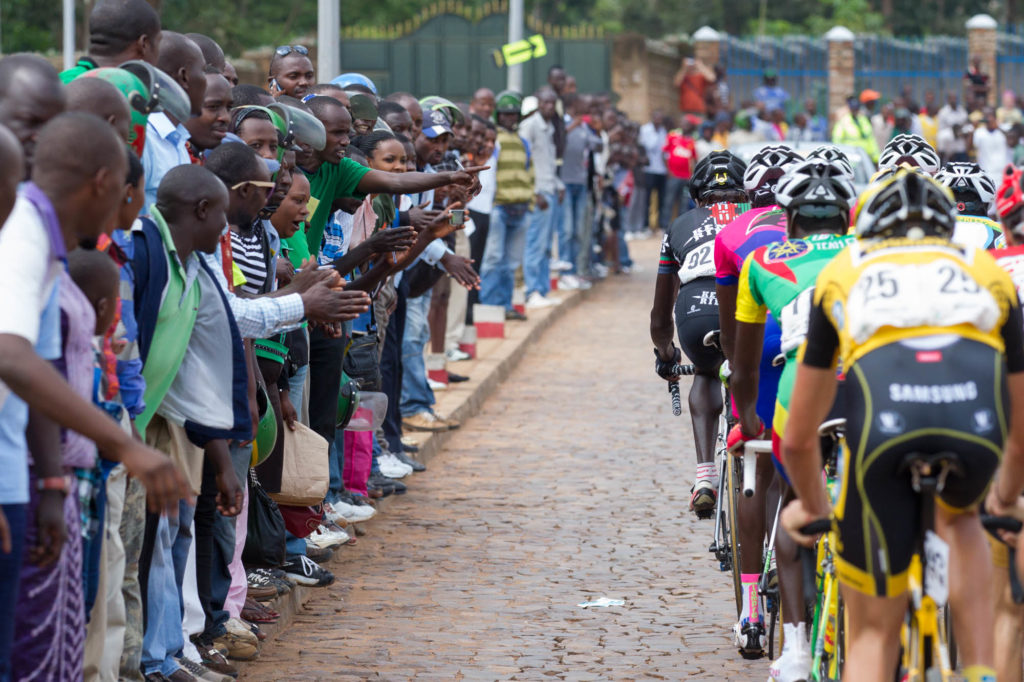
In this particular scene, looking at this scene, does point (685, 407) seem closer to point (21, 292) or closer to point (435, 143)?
point (435, 143)

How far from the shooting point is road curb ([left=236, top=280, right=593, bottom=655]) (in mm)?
7617

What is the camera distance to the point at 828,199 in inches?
235

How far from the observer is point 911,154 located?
8.77 meters

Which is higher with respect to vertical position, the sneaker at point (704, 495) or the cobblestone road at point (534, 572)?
the sneaker at point (704, 495)

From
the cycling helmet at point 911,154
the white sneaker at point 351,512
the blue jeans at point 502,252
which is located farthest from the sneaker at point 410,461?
the blue jeans at point 502,252

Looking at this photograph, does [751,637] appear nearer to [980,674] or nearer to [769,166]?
[769,166]

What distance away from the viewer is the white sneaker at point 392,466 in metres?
10.5

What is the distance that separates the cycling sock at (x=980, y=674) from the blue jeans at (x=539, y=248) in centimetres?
1449

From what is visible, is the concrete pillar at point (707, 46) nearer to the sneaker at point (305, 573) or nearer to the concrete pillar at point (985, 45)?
the concrete pillar at point (985, 45)

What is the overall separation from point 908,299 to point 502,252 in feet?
41.2

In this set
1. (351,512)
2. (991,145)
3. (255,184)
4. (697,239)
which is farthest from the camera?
(991,145)

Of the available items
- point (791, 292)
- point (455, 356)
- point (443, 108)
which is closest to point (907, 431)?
point (791, 292)

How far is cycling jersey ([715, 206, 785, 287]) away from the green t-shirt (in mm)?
2324

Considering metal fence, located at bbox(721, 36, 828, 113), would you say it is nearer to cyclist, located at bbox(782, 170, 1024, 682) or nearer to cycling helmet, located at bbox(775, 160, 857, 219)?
cycling helmet, located at bbox(775, 160, 857, 219)
